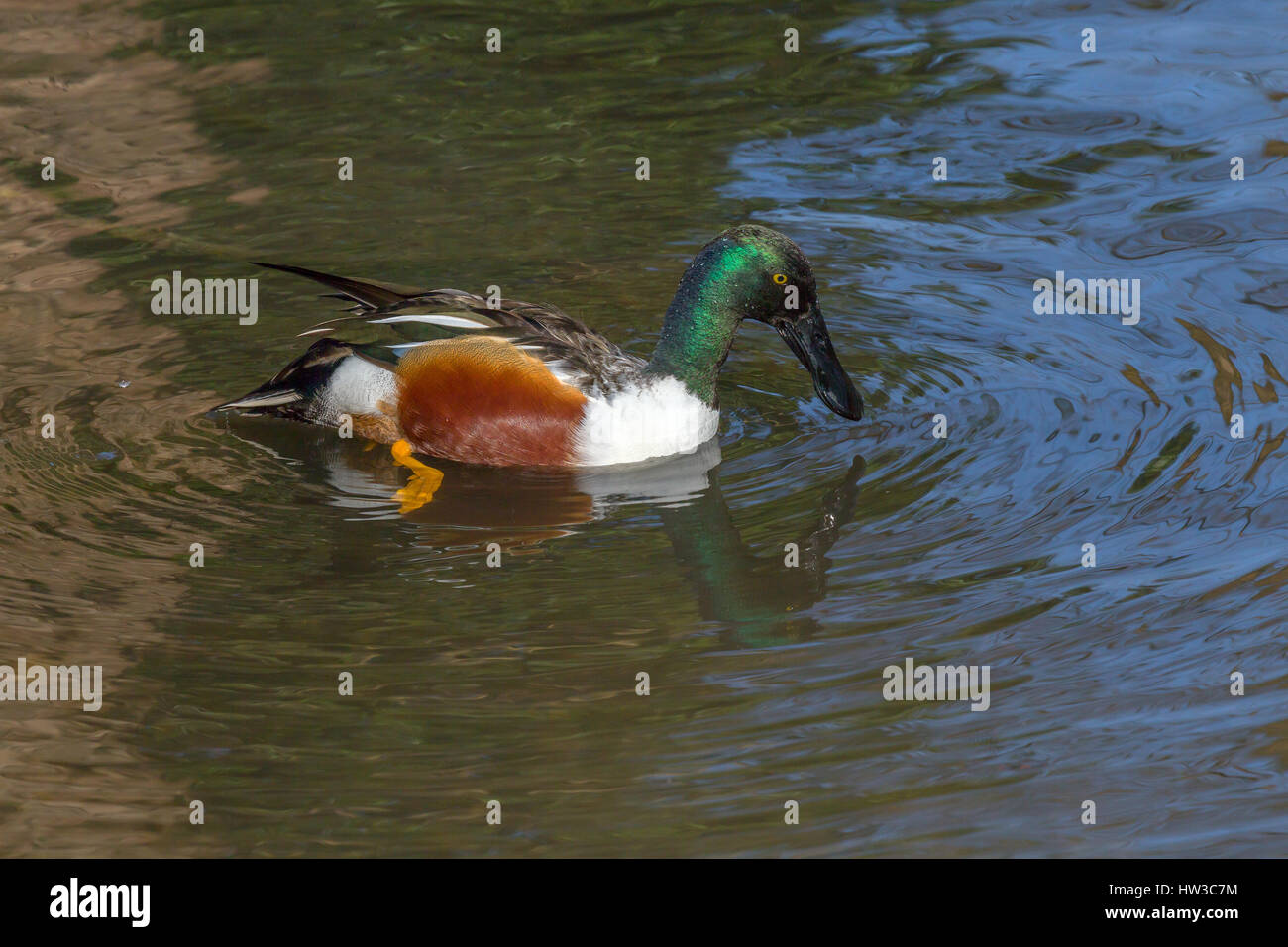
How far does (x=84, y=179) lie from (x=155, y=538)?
4.56 m

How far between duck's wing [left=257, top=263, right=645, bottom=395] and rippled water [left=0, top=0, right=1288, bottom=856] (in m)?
0.47

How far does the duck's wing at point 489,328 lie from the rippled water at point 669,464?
0.47 metres

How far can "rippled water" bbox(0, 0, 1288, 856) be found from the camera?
5152mm

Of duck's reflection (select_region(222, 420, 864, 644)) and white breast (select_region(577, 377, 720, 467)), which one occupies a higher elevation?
white breast (select_region(577, 377, 720, 467))

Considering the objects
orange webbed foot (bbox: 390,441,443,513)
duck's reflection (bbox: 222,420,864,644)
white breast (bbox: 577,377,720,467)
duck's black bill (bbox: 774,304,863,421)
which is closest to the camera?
duck's reflection (bbox: 222,420,864,644)

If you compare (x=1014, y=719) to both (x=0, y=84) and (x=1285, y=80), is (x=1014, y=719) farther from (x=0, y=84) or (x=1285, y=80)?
(x=0, y=84)

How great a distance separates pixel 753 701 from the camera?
5551 millimetres

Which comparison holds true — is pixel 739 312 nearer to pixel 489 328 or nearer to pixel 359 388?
pixel 489 328

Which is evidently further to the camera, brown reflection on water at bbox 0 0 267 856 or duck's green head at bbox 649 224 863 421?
duck's green head at bbox 649 224 863 421

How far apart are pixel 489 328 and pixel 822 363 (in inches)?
58.9

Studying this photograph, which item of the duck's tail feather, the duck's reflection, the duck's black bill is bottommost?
the duck's reflection

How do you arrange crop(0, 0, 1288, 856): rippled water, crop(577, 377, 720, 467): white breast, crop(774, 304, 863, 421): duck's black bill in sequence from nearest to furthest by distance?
crop(0, 0, 1288, 856): rippled water → crop(577, 377, 720, 467): white breast → crop(774, 304, 863, 421): duck's black bill

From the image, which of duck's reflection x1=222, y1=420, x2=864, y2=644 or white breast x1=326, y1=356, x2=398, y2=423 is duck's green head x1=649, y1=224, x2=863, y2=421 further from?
white breast x1=326, y1=356, x2=398, y2=423

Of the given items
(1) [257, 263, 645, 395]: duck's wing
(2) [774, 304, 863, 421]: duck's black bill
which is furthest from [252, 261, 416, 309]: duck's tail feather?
(2) [774, 304, 863, 421]: duck's black bill
